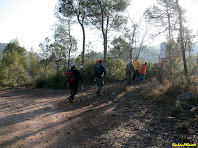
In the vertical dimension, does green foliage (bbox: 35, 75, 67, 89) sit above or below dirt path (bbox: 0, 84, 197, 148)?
above

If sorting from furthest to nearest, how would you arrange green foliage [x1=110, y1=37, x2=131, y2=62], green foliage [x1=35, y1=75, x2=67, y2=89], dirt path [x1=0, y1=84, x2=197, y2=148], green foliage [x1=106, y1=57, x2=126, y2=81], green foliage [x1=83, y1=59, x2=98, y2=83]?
1. green foliage [x1=110, y1=37, x2=131, y2=62]
2. green foliage [x1=83, y1=59, x2=98, y2=83]
3. green foliage [x1=106, y1=57, x2=126, y2=81]
4. green foliage [x1=35, y1=75, x2=67, y2=89]
5. dirt path [x1=0, y1=84, x2=197, y2=148]

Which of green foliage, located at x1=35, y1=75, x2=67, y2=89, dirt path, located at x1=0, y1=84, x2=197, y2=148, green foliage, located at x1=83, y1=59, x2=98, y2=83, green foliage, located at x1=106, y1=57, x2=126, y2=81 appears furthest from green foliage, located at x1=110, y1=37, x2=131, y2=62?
dirt path, located at x1=0, y1=84, x2=197, y2=148

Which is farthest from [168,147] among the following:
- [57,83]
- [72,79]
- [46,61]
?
[46,61]

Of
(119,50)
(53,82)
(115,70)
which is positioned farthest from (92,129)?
(119,50)

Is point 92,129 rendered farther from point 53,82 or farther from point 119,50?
point 119,50

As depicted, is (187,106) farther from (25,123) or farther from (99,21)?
(99,21)

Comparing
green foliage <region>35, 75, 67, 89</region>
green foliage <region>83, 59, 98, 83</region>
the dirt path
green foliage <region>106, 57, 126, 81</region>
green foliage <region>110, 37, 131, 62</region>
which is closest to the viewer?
the dirt path

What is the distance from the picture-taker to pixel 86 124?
4828mm

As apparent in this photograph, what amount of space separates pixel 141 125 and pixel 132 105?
2226 millimetres

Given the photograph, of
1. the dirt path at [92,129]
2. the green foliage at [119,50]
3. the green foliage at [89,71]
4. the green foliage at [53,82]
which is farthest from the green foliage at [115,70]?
the dirt path at [92,129]

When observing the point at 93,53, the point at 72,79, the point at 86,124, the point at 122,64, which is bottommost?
the point at 86,124

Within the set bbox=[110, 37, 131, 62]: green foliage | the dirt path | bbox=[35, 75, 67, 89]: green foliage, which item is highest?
bbox=[110, 37, 131, 62]: green foliage

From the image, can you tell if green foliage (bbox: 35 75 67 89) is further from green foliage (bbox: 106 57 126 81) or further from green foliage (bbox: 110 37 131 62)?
green foliage (bbox: 110 37 131 62)

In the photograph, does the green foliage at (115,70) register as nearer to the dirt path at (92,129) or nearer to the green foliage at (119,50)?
the green foliage at (119,50)
